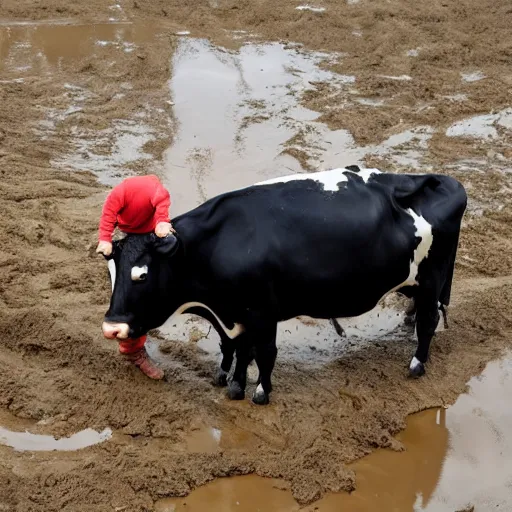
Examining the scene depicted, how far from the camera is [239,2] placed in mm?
12977

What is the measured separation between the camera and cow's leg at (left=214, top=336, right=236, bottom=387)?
15.7ft

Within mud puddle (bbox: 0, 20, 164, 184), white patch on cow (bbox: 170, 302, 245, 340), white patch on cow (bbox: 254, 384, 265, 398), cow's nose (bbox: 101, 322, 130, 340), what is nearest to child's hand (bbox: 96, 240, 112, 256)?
cow's nose (bbox: 101, 322, 130, 340)

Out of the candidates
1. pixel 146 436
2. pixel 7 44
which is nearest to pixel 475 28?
pixel 7 44

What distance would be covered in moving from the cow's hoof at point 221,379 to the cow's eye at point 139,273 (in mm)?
1155

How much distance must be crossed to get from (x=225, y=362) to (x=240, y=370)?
7.4 inches

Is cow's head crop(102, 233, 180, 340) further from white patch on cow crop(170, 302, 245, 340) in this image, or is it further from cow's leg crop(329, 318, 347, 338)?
cow's leg crop(329, 318, 347, 338)

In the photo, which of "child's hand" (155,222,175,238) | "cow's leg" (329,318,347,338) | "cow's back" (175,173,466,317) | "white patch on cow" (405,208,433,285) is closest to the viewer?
"child's hand" (155,222,175,238)

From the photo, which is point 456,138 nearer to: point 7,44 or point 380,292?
point 380,292

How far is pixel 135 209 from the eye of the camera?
4422mm

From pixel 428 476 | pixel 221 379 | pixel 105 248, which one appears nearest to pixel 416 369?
pixel 428 476

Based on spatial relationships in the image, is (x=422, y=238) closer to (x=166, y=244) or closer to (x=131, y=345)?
(x=166, y=244)

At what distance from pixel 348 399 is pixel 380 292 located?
82 cm

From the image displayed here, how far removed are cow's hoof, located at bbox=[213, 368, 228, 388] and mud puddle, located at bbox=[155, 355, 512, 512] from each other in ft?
2.71

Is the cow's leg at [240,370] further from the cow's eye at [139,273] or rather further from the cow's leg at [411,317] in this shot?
the cow's leg at [411,317]
